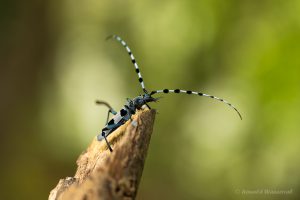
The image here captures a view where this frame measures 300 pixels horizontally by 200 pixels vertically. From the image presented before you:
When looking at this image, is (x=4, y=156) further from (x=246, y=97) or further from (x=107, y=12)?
(x=246, y=97)

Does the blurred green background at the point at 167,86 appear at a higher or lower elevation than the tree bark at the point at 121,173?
higher

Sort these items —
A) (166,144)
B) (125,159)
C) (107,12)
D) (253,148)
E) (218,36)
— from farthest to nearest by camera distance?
(107,12)
(166,144)
(218,36)
(253,148)
(125,159)

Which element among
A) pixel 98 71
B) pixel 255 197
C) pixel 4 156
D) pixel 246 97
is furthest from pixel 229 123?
pixel 4 156

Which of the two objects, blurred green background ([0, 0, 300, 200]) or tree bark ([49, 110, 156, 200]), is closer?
tree bark ([49, 110, 156, 200])

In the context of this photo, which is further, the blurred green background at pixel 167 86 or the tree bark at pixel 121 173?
the blurred green background at pixel 167 86

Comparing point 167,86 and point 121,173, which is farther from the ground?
point 167,86

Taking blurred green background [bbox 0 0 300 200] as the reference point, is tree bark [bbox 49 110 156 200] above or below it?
below

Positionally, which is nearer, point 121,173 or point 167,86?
point 121,173

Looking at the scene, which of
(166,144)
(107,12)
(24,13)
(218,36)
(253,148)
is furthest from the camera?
(24,13)
